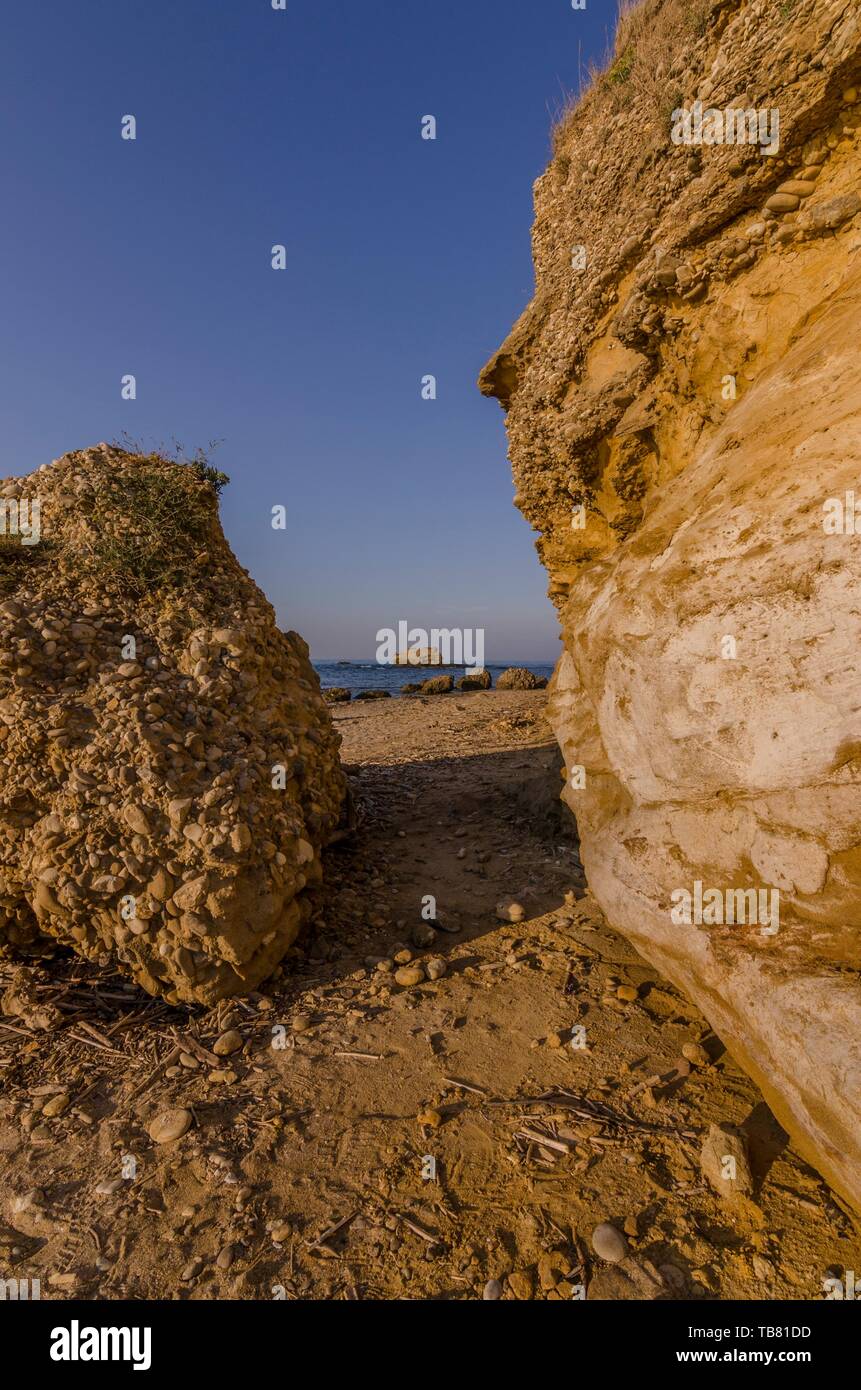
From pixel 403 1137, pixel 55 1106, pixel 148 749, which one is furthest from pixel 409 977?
pixel 148 749

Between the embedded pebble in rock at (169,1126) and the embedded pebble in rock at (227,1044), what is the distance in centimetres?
49

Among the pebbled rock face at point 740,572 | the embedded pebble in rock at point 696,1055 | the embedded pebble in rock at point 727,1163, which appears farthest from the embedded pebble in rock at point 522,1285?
the embedded pebble in rock at point 696,1055

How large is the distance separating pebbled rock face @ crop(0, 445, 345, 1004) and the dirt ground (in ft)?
1.78

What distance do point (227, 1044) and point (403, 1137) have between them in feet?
4.45

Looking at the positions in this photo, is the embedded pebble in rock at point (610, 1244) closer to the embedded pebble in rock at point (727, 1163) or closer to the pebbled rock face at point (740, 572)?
the embedded pebble in rock at point (727, 1163)

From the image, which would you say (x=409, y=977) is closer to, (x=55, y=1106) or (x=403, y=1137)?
(x=403, y=1137)

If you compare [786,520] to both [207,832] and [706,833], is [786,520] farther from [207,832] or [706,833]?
[207,832]

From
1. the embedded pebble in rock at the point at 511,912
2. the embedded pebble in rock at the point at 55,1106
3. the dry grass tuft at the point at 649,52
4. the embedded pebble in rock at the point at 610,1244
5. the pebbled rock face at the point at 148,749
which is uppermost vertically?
the dry grass tuft at the point at 649,52

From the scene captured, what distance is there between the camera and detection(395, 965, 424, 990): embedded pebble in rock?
177 inches

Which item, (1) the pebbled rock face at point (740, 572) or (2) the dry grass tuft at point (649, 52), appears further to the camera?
(2) the dry grass tuft at point (649, 52)

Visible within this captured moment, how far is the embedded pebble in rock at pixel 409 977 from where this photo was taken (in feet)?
14.7

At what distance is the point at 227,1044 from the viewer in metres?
3.85

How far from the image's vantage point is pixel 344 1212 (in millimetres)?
2783
